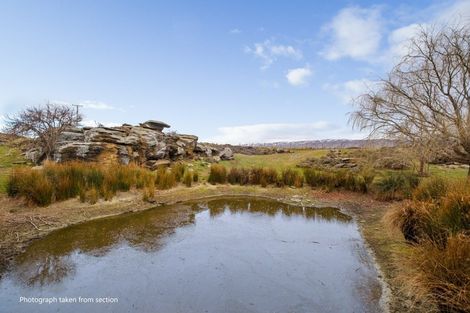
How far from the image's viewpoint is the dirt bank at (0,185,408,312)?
495 centimetres

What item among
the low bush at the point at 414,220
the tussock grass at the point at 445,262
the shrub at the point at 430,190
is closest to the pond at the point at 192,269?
the tussock grass at the point at 445,262

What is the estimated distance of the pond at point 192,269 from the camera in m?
3.60

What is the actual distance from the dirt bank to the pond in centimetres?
23

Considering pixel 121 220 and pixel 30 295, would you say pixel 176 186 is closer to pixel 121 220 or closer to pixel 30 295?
pixel 121 220

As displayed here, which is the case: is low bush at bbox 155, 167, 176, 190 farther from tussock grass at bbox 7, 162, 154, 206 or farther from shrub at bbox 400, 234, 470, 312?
shrub at bbox 400, 234, 470, 312

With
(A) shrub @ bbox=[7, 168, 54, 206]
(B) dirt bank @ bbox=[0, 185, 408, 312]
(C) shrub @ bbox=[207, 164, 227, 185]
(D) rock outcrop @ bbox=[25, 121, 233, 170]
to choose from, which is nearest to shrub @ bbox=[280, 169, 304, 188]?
(B) dirt bank @ bbox=[0, 185, 408, 312]

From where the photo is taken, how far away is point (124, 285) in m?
3.97

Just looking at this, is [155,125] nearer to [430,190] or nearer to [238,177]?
[238,177]

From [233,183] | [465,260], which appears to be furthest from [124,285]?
[233,183]

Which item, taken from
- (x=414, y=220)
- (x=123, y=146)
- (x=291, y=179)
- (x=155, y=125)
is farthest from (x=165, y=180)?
(x=155, y=125)

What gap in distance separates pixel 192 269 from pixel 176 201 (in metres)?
4.95

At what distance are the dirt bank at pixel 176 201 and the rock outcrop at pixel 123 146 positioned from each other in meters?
4.08

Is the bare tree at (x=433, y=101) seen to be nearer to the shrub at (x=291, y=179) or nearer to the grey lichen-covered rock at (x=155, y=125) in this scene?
the shrub at (x=291, y=179)

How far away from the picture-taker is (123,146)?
1370cm
